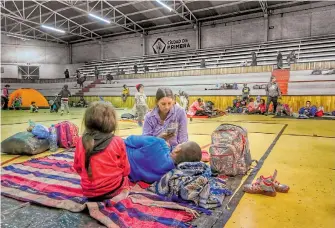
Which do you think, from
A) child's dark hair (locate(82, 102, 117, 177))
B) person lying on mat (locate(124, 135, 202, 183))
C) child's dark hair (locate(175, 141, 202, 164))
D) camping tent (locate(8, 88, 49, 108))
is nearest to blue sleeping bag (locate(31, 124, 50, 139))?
person lying on mat (locate(124, 135, 202, 183))

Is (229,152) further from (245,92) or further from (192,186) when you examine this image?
(245,92)

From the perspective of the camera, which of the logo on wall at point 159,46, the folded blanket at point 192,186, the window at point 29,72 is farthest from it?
the window at point 29,72

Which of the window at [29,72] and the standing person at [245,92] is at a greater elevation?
the window at [29,72]

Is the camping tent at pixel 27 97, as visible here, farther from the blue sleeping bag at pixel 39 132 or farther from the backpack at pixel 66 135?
the blue sleeping bag at pixel 39 132

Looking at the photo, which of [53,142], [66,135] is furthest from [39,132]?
[66,135]

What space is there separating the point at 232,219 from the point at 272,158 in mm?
1955

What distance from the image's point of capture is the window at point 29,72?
22719 mm

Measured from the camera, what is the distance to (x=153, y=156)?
242 centimetres

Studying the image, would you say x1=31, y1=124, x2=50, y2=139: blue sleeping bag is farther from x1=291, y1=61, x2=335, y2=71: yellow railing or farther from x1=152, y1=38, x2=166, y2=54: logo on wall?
x1=152, y1=38, x2=166, y2=54: logo on wall

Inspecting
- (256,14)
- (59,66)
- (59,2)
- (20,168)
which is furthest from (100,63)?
(20,168)

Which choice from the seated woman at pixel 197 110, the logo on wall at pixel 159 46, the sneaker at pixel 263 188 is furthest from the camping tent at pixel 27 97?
the sneaker at pixel 263 188

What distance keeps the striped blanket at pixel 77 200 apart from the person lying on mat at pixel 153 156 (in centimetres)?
17

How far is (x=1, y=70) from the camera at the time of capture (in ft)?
70.7

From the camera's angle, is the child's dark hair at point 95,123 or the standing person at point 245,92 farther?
the standing person at point 245,92
